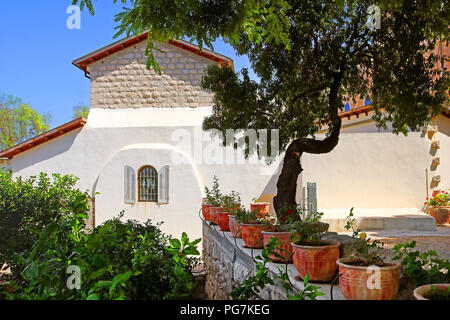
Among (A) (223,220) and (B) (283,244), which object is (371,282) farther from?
(A) (223,220)

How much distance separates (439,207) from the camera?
10508mm

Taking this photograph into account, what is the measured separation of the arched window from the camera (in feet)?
41.7

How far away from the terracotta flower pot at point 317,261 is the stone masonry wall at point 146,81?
11129 millimetres

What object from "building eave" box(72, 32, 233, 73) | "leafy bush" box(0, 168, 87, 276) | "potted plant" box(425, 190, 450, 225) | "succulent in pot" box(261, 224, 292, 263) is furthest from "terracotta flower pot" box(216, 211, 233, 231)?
"building eave" box(72, 32, 233, 73)

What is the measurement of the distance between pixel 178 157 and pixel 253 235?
26.5 feet

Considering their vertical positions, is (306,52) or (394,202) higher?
(306,52)

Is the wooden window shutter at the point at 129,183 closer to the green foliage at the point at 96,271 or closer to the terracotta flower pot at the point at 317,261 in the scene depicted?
the green foliage at the point at 96,271

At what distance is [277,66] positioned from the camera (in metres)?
5.77

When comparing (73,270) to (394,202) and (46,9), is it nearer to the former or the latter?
(46,9)

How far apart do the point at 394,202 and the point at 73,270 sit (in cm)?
1060

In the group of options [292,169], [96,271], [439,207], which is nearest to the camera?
[96,271]

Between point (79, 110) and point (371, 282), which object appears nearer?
point (371, 282)

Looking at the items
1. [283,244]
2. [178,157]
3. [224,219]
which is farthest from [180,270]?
[178,157]

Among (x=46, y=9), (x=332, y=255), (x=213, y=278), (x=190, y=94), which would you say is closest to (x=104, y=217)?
(x=190, y=94)
